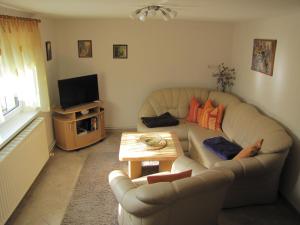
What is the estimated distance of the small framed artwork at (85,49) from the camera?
4574 mm

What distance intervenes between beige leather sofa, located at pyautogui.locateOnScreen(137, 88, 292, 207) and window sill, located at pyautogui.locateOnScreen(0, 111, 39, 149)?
64.5 inches

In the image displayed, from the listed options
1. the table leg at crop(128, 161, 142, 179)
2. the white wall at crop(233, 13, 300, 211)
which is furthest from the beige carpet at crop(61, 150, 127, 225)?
the white wall at crop(233, 13, 300, 211)

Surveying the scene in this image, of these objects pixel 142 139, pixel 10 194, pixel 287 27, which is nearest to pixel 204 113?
pixel 142 139

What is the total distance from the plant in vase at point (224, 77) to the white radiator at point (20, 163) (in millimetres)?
3163

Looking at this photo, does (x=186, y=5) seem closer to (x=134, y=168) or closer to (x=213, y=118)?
(x=134, y=168)

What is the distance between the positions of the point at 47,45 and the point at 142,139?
2.15 m

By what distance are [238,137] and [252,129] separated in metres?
0.28

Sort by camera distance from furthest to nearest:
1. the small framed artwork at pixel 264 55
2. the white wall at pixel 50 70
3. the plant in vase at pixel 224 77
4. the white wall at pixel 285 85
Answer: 1. the plant in vase at pixel 224 77
2. the white wall at pixel 50 70
3. the small framed artwork at pixel 264 55
4. the white wall at pixel 285 85

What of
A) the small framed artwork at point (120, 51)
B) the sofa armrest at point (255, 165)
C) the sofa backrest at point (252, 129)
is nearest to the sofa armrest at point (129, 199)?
the sofa armrest at point (255, 165)

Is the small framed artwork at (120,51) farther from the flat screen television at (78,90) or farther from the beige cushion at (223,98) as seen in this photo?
the beige cushion at (223,98)

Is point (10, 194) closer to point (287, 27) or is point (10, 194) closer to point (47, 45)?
point (47, 45)

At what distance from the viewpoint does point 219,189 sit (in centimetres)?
209

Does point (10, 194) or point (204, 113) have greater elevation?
point (204, 113)

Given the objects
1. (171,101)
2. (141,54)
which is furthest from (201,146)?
(141,54)
